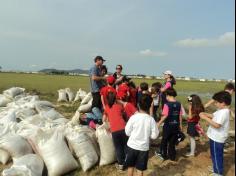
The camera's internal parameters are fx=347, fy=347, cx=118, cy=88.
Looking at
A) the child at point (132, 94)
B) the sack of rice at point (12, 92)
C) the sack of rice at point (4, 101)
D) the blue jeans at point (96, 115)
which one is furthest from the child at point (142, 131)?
the sack of rice at point (12, 92)

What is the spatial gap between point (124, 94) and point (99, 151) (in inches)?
41.2

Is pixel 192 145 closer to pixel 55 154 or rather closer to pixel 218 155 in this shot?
pixel 218 155

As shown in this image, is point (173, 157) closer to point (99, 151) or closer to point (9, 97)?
point (99, 151)

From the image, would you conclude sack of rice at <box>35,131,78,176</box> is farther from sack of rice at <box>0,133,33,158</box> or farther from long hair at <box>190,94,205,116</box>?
long hair at <box>190,94,205,116</box>

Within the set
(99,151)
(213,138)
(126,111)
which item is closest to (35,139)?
(99,151)

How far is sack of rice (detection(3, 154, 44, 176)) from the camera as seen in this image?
4.52 meters

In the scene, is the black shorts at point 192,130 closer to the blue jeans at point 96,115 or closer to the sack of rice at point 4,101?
the blue jeans at point 96,115

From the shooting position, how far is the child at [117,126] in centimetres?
504

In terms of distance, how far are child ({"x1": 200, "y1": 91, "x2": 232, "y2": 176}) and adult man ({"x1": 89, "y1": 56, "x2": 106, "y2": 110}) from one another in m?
2.50

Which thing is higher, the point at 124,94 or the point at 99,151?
the point at 124,94

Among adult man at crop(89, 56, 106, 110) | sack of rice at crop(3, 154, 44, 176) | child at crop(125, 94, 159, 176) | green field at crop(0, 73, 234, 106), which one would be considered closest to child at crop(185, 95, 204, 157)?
child at crop(125, 94, 159, 176)

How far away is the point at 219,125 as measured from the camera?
454 cm

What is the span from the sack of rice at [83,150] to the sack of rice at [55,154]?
12cm

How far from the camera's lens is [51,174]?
487 centimetres
